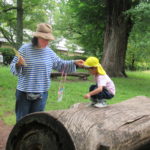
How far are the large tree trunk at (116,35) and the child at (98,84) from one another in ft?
39.9

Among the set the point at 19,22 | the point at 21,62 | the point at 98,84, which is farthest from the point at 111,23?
the point at 21,62

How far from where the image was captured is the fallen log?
9.05ft

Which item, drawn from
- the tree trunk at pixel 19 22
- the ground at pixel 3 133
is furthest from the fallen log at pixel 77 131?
the tree trunk at pixel 19 22

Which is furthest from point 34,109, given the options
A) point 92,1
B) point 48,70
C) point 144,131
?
point 92,1

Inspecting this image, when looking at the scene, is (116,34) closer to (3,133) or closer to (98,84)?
(3,133)

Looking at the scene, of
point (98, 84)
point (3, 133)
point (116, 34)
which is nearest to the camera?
point (98, 84)

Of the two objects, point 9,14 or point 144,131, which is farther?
point 9,14

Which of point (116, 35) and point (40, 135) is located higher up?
point (116, 35)

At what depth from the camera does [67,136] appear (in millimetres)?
2689

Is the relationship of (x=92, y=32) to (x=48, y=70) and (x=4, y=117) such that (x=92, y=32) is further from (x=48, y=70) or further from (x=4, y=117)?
(x=48, y=70)

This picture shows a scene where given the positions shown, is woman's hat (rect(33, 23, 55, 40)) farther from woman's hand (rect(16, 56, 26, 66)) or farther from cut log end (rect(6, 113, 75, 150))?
cut log end (rect(6, 113, 75, 150))

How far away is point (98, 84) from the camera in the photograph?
3.64 meters

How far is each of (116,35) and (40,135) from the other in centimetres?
1364

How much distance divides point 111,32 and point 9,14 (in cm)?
1198
